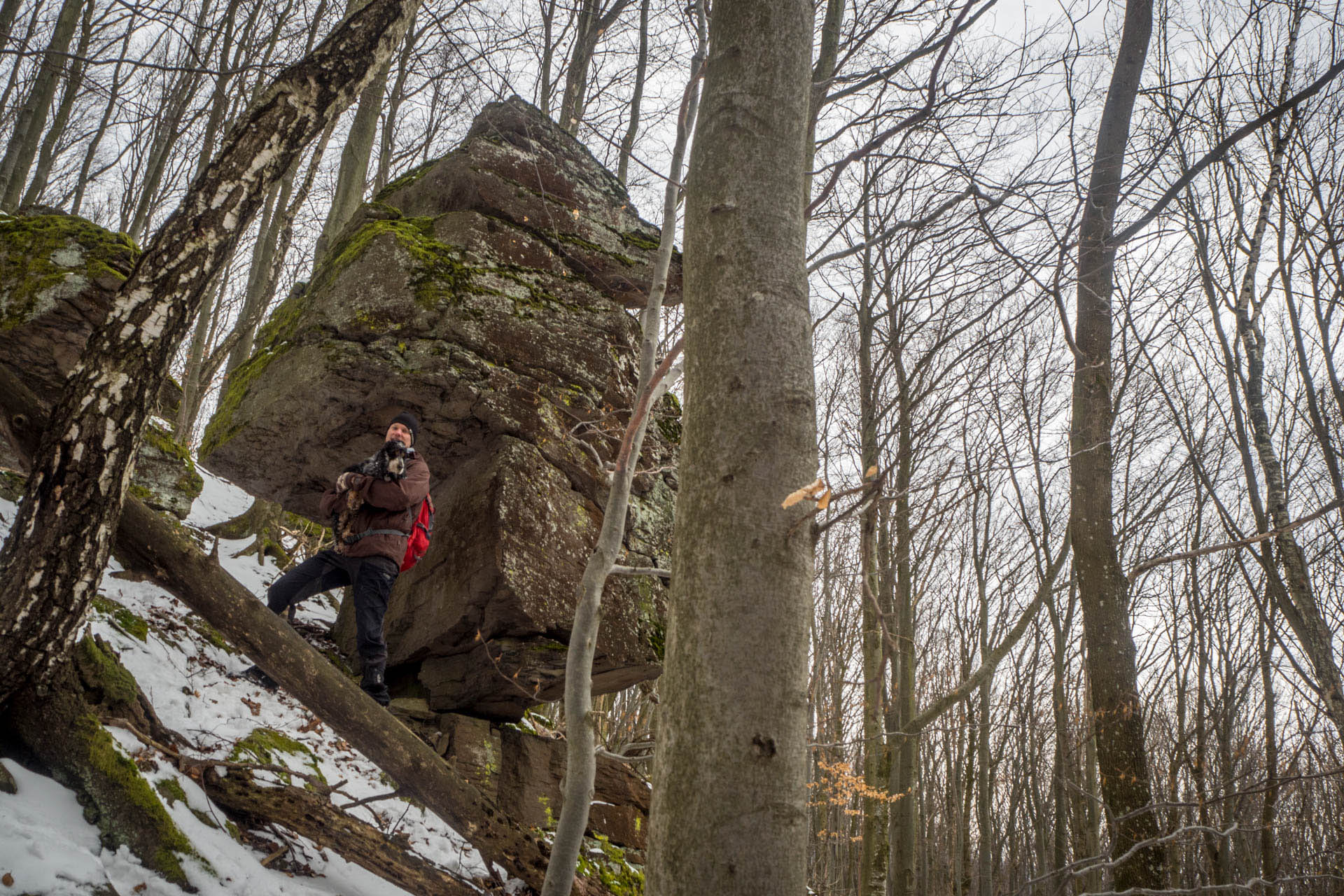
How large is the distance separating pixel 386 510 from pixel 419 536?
252 millimetres

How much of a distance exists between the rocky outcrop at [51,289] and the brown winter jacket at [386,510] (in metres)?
1.83

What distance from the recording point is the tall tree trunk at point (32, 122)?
31.6 feet

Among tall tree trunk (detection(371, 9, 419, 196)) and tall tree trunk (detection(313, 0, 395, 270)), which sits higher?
tall tree trunk (detection(371, 9, 419, 196))

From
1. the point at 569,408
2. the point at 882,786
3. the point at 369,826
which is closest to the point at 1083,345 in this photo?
the point at 569,408

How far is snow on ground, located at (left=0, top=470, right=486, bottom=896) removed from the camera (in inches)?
83.4

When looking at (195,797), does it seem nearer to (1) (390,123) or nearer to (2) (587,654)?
(2) (587,654)

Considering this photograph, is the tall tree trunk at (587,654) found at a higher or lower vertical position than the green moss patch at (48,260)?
lower

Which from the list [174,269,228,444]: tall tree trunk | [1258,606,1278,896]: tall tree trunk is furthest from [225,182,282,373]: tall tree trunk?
[1258,606,1278,896]: tall tree trunk

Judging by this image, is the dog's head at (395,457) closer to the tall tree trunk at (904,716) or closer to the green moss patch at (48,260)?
the green moss patch at (48,260)

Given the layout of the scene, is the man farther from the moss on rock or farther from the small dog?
the moss on rock

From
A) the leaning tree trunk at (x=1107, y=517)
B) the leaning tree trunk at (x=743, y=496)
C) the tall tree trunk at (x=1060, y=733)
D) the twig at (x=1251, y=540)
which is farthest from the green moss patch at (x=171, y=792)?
the tall tree trunk at (x=1060, y=733)

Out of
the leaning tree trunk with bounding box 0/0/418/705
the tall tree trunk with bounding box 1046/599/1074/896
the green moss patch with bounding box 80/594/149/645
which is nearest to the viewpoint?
the leaning tree trunk with bounding box 0/0/418/705

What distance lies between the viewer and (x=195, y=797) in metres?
2.69

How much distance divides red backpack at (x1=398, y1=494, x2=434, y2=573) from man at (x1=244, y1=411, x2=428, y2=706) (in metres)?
0.04
